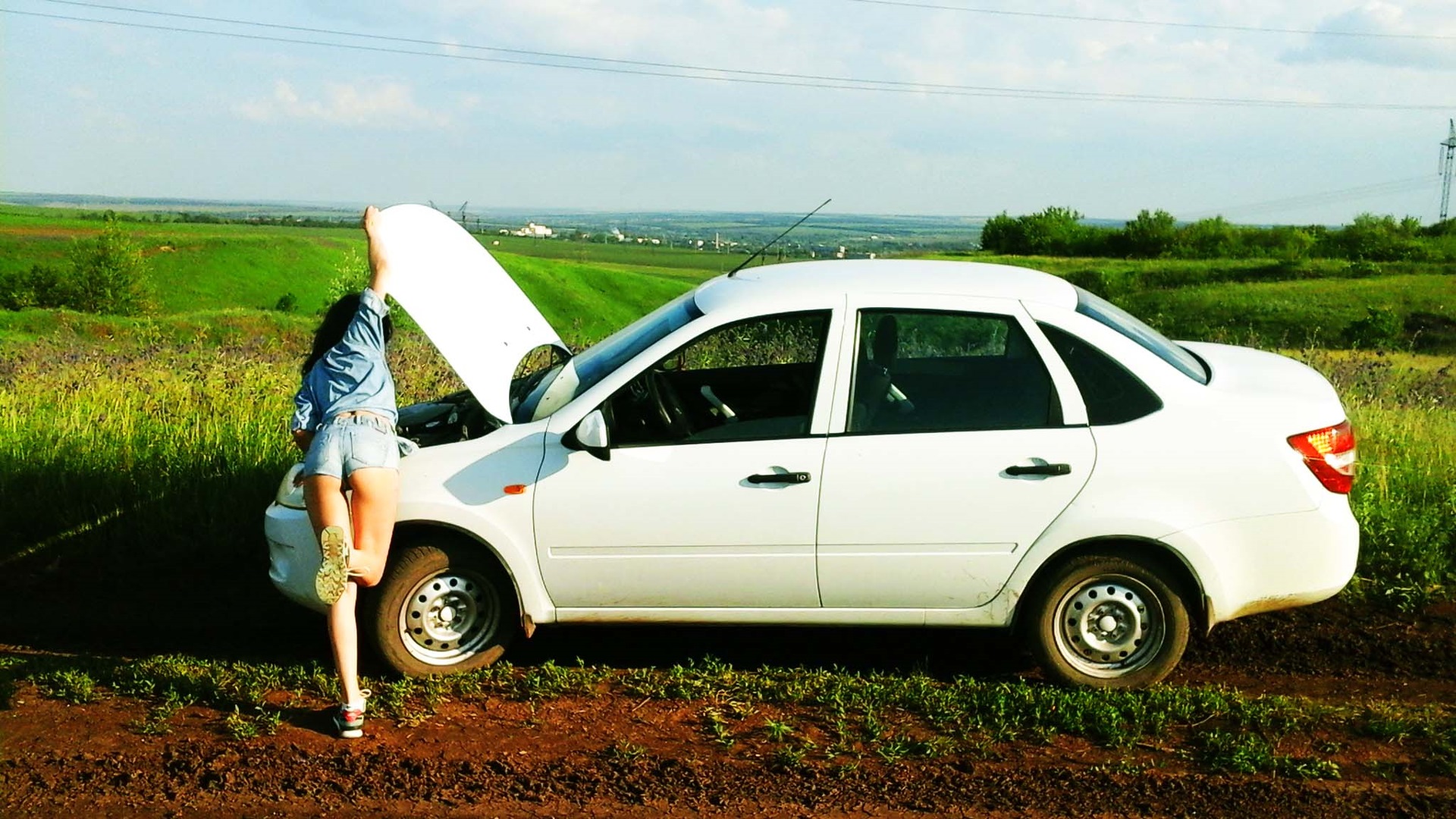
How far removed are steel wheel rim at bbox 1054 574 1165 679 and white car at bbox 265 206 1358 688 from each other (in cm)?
1

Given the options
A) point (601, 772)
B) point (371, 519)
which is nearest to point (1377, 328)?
point (601, 772)

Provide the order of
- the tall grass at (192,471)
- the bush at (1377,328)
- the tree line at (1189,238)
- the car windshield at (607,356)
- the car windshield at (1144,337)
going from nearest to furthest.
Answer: the car windshield at (1144,337) → the car windshield at (607,356) → the tall grass at (192,471) → the bush at (1377,328) → the tree line at (1189,238)

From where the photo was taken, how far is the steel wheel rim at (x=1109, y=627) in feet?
18.3

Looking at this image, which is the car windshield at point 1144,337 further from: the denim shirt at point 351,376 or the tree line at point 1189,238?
the tree line at point 1189,238

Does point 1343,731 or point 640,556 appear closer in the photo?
point 1343,731

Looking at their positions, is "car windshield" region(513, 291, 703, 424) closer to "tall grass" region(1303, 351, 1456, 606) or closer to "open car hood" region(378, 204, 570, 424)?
"open car hood" region(378, 204, 570, 424)

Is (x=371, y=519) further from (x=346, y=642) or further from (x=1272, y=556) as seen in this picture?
(x=1272, y=556)

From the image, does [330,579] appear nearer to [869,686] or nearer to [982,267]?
[869,686]

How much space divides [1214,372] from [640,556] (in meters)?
2.72

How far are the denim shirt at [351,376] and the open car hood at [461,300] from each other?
0.50 feet

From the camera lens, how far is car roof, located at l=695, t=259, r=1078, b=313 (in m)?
5.77

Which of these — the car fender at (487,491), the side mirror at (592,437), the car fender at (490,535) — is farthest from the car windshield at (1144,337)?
the car fender at (490,535)

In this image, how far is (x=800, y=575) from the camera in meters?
A: 5.61

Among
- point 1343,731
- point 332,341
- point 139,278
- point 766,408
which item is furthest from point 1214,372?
point 139,278
